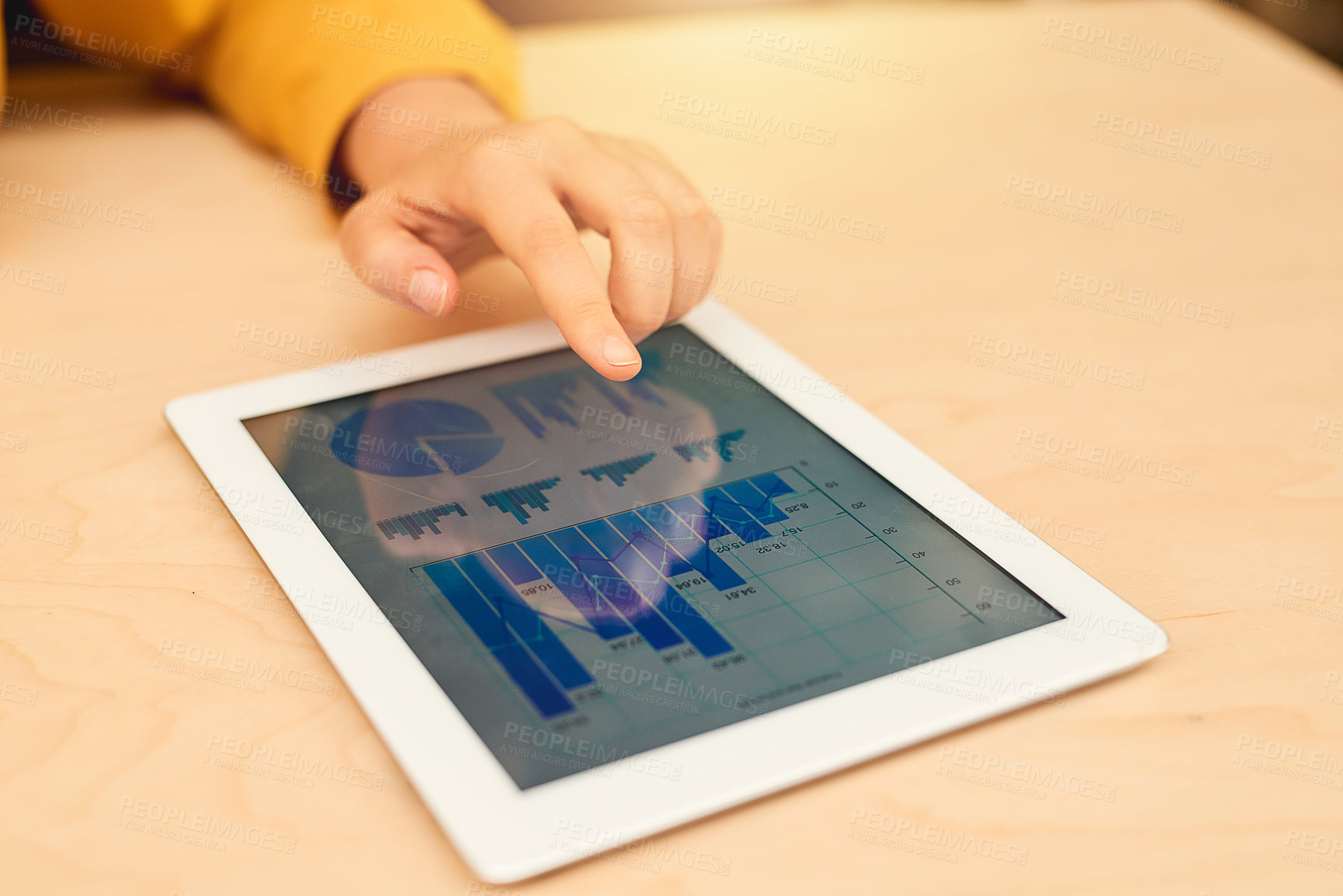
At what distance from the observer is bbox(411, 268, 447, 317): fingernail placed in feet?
2.24

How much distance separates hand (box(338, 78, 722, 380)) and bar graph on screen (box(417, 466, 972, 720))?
116 millimetres

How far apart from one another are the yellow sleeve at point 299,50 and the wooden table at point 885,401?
0.14ft

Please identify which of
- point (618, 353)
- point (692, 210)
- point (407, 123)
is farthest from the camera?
point (407, 123)

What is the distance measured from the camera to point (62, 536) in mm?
554

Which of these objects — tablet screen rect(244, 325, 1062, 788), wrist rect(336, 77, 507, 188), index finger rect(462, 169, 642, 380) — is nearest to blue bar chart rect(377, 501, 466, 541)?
tablet screen rect(244, 325, 1062, 788)

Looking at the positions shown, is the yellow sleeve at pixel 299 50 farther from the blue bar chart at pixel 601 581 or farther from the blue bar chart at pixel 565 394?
the blue bar chart at pixel 601 581

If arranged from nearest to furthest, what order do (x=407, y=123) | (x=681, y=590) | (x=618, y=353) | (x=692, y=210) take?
(x=681, y=590), (x=618, y=353), (x=692, y=210), (x=407, y=123)

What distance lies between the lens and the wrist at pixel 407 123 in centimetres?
87

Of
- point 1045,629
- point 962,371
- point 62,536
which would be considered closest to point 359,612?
point 62,536

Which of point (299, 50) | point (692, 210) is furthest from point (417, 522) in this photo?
point (299, 50)

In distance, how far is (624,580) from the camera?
1.69 feet

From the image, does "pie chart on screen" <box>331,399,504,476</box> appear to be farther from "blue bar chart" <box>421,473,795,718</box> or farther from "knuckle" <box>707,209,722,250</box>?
"knuckle" <box>707,209,722,250</box>

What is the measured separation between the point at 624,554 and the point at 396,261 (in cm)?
28

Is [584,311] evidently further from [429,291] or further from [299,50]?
[299,50]
